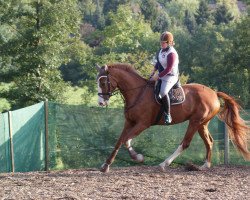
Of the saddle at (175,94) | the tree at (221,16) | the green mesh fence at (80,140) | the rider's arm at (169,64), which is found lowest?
the green mesh fence at (80,140)

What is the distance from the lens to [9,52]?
64.7 feet

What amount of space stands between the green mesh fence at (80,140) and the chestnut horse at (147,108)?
3.57 feet

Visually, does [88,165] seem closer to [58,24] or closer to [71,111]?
[71,111]

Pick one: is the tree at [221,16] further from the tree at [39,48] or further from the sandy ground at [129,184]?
the sandy ground at [129,184]

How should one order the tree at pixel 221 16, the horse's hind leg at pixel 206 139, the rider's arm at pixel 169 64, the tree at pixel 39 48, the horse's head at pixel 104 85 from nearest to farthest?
1. the rider's arm at pixel 169 64
2. the horse's head at pixel 104 85
3. the horse's hind leg at pixel 206 139
4. the tree at pixel 39 48
5. the tree at pixel 221 16

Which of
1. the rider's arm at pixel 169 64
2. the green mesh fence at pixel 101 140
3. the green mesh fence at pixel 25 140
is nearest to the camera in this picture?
the rider's arm at pixel 169 64

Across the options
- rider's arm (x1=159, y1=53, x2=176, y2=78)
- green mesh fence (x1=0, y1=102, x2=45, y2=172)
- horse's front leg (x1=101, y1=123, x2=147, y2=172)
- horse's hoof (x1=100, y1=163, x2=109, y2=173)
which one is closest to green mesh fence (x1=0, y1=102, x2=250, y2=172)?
green mesh fence (x1=0, y1=102, x2=45, y2=172)

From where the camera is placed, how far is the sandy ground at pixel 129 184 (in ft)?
29.5

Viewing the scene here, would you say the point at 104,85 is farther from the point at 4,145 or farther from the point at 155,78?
the point at 4,145

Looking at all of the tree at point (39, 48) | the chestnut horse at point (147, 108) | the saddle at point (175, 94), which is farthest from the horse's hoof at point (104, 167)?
the tree at point (39, 48)

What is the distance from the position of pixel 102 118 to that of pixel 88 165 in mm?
1103

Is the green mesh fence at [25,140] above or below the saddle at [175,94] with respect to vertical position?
below

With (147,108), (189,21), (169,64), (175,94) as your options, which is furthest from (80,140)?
(189,21)

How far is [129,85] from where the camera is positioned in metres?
11.8
